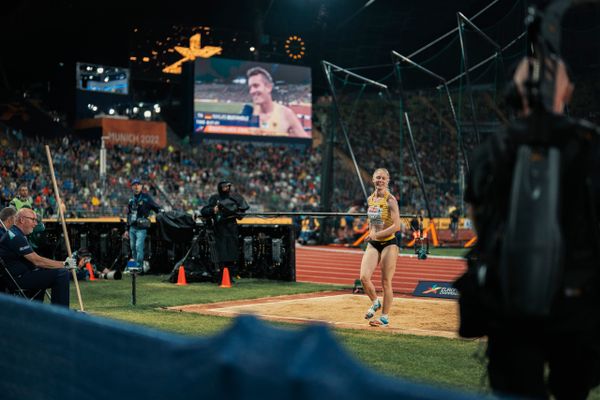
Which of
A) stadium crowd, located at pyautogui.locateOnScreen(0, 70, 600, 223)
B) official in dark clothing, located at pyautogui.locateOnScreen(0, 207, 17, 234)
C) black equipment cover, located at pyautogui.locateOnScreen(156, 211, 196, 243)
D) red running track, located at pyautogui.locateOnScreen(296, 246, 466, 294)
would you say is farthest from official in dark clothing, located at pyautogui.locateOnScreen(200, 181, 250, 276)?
stadium crowd, located at pyautogui.locateOnScreen(0, 70, 600, 223)

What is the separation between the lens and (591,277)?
3051mm

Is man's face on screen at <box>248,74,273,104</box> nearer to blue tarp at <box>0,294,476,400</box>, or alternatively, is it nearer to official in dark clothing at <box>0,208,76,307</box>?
official in dark clothing at <box>0,208,76,307</box>

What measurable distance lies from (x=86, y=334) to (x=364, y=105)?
1621 inches

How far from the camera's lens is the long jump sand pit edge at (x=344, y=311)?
10.1 meters

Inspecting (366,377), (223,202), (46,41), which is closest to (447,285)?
(223,202)

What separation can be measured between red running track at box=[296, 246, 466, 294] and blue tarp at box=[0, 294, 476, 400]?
37.0 ft

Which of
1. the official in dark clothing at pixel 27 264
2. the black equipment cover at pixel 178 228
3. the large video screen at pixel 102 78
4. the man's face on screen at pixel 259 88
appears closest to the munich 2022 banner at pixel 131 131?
the large video screen at pixel 102 78

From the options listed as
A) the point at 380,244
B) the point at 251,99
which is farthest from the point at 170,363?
the point at 251,99

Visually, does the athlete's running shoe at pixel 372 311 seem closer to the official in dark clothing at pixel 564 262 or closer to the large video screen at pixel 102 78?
the official in dark clothing at pixel 564 262

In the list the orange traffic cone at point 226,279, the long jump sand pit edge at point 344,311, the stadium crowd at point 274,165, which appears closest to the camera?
the long jump sand pit edge at point 344,311

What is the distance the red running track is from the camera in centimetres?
1750

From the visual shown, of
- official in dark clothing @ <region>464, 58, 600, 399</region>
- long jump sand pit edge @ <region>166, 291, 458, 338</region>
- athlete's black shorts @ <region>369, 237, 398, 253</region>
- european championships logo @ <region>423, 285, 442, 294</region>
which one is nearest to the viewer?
official in dark clothing @ <region>464, 58, 600, 399</region>

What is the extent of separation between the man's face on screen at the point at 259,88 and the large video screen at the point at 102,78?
38.2ft

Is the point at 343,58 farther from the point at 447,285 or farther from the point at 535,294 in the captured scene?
the point at 535,294
